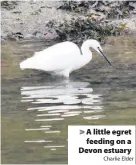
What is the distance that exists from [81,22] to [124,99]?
16.6 ft

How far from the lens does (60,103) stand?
9.83 meters

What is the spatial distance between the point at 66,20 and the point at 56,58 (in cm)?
361

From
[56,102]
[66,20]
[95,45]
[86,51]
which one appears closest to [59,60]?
[86,51]

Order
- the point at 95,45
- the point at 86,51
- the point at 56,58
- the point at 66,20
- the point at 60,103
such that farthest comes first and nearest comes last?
the point at 66,20, the point at 95,45, the point at 86,51, the point at 56,58, the point at 60,103

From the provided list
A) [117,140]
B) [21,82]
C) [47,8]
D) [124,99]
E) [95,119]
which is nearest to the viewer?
[117,140]

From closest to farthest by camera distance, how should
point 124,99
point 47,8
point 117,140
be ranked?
point 117,140, point 124,99, point 47,8

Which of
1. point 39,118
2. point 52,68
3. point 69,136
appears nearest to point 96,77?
point 52,68

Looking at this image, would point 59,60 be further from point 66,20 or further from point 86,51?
point 66,20

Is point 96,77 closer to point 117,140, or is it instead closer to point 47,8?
point 117,140

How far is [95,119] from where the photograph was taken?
29.3ft

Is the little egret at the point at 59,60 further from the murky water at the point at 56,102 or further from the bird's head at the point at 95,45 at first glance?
the bird's head at the point at 95,45

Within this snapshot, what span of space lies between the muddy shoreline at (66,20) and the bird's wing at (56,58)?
246cm

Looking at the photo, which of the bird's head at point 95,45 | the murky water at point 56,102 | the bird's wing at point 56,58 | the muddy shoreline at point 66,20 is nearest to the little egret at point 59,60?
the bird's wing at point 56,58

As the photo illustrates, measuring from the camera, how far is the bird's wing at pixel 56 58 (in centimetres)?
1138
